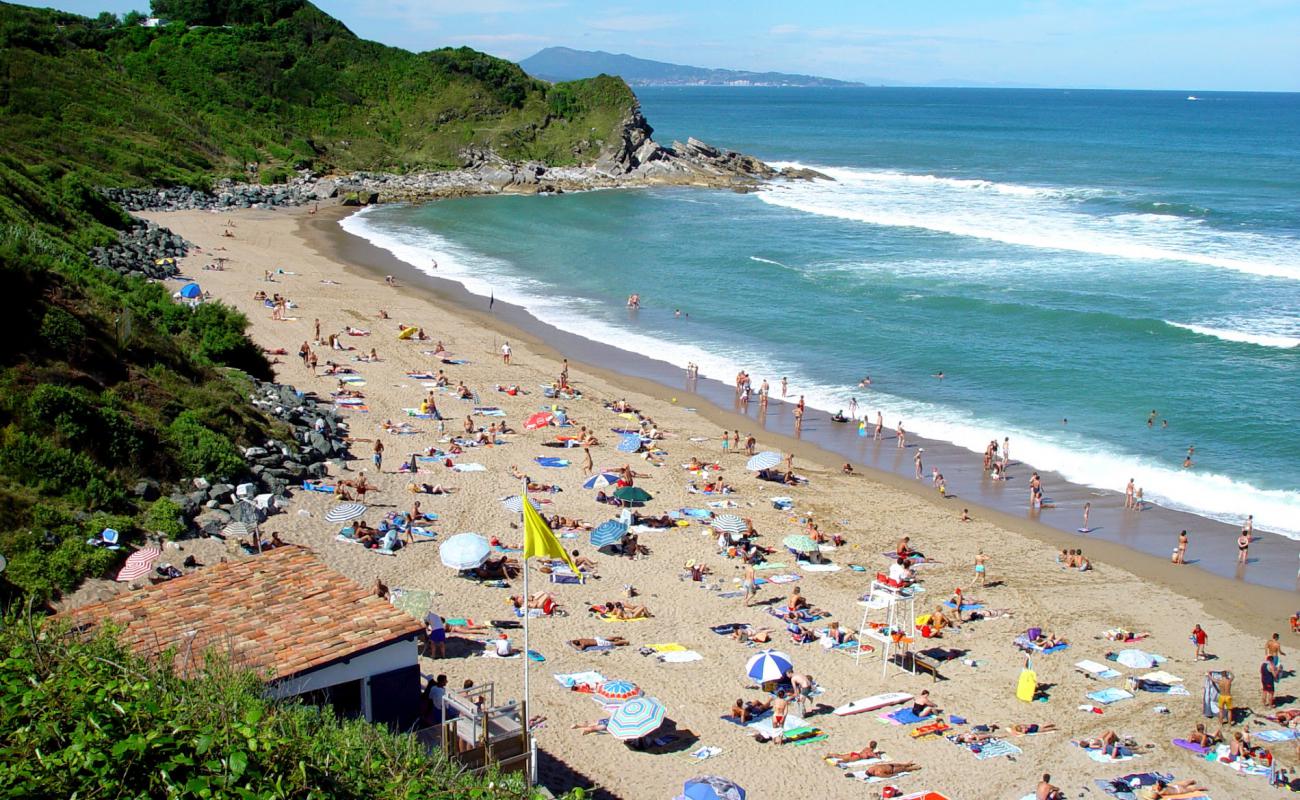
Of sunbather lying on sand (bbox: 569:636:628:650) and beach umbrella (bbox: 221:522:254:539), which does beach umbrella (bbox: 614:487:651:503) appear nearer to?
sunbather lying on sand (bbox: 569:636:628:650)

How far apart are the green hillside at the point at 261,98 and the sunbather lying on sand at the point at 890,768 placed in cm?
5880

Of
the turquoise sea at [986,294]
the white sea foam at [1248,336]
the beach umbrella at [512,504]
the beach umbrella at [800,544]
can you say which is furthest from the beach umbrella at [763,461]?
the white sea foam at [1248,336]

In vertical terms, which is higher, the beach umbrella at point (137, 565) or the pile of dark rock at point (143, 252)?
the pile of dark rock at point (143, 252)

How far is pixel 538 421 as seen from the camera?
27.8 meters

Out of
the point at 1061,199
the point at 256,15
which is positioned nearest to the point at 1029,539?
the point at 1061,199

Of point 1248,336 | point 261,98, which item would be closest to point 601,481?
point 1248,336

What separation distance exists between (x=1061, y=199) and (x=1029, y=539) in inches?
2189

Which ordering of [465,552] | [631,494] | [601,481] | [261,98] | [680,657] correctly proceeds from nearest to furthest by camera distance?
1. [680,657]
2. [465,552]
3. [631,494]
4. [601,481]
5. [261,98]

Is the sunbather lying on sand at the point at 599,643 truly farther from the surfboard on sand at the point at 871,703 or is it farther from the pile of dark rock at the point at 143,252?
the pile of dark rock at the point at 143,252

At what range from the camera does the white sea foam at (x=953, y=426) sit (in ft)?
81.4

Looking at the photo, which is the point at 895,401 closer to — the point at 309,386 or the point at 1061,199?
the point at 309,386

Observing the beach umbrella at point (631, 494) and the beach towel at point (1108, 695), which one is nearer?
the beach towel at point (1108, 695)

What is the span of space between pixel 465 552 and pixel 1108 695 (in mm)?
10557

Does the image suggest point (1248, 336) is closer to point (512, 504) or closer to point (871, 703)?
point (512, 504)
